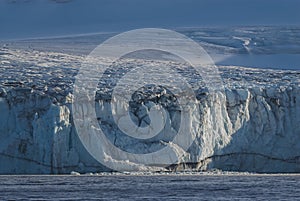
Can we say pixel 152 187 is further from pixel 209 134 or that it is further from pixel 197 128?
pixel 209 134

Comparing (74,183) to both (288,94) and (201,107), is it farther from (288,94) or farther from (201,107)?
(288,94)

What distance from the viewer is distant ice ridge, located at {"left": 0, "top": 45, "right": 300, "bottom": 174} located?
22.8 meters

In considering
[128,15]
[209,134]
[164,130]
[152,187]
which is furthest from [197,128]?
[128,15]

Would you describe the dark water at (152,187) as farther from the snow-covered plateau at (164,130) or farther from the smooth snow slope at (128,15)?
the smooth snow slope at (128,15)

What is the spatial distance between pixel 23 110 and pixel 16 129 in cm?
51

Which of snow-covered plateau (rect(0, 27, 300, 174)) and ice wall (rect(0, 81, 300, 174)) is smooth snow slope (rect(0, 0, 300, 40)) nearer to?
snow-covered plateau (rect(0, 27, 300, 174))

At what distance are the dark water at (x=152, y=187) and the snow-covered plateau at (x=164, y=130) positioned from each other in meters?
0.39

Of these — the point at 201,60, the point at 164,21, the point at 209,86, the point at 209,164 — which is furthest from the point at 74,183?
the point at 164,21

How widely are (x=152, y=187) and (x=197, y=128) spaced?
2427mm

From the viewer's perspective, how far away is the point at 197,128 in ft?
77.7

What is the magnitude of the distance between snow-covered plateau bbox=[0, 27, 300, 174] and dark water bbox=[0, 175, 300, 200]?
389mm

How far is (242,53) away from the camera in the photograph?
36.1 metres

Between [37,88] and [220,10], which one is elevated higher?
[220,10]

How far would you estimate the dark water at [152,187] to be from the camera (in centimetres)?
2030
